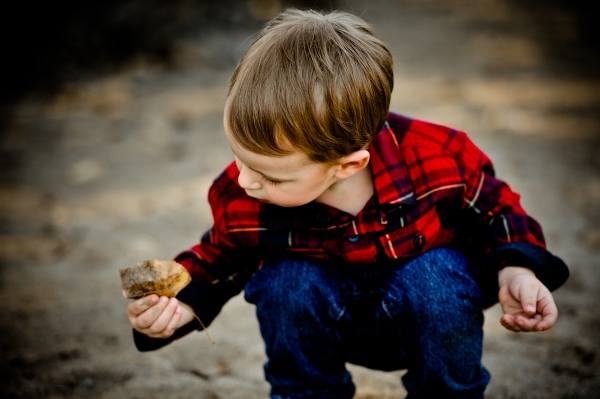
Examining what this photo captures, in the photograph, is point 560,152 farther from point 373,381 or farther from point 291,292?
point 291,292

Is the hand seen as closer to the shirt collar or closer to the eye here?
the shirt collar

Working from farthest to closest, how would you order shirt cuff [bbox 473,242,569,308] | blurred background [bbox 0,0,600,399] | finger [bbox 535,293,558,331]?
blurred background [bbox 0,0,600,399]
shirt cuff [bbox 473,242,569,308]
finger [bbox 535,293,558,331]

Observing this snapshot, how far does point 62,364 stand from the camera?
1.49 meters

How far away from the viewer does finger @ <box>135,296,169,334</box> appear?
3.38 feet

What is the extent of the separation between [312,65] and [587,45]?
9.82 ft

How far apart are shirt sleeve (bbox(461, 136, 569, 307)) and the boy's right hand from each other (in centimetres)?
61

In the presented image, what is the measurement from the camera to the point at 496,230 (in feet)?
3.64

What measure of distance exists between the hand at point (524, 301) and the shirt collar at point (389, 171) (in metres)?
0.23

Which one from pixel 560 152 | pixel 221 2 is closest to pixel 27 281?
pixel 560 152

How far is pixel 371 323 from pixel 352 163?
0.35 meters

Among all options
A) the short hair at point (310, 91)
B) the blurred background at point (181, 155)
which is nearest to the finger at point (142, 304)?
the short hair at point (310, 91)

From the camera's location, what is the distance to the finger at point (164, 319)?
1032mm

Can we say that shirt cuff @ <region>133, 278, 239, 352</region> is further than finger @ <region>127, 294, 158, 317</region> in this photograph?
Yes

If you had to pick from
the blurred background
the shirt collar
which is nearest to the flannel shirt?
the shirt collar
